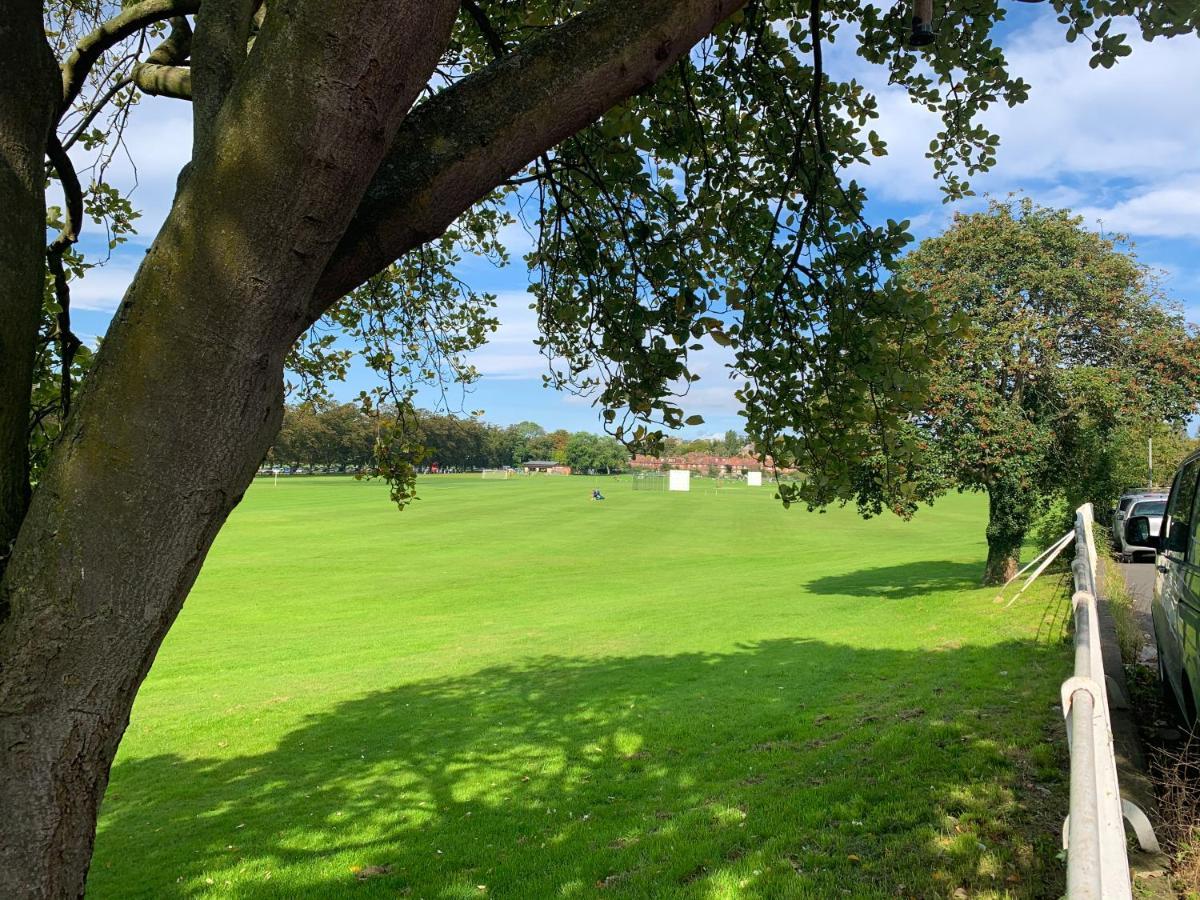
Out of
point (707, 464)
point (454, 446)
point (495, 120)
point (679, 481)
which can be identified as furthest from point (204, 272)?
point (707, 464)

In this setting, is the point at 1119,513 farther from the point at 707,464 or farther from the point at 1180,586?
the point at 707,464

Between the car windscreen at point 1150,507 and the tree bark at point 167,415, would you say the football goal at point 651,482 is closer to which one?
the car windscreen at point 1150,507

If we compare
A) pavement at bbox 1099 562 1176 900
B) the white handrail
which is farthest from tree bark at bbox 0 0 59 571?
pavement at bbox 1099 562 1176 900

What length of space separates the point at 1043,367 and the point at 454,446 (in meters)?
116

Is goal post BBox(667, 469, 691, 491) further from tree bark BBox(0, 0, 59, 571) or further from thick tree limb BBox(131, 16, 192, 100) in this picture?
tree bark BBox(0, 0, 59, 571)

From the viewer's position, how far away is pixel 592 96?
7.70 feet

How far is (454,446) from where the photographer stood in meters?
130

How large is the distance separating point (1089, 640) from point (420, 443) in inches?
224

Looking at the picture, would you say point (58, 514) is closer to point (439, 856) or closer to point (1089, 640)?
point (1089, 640)

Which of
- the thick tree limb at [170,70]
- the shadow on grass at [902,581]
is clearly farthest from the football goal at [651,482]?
the thick tree limb at [170,70]

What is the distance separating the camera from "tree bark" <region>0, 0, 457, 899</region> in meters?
1.85

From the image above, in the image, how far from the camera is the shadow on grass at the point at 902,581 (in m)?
24.2

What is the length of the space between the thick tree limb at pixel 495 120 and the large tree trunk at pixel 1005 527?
20412 mm

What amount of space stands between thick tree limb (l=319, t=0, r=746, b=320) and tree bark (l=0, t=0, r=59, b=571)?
814 mm
